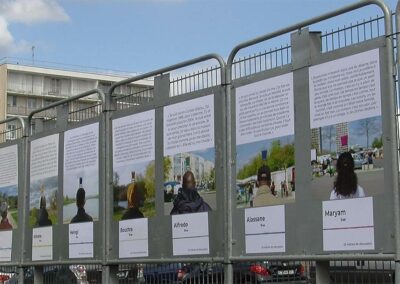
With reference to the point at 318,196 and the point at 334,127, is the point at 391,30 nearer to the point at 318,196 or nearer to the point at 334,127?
the point at 334,127

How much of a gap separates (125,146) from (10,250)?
3.45m

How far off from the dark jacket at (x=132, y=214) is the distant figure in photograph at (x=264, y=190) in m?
1.91

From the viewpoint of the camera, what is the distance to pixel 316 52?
7.00 meters

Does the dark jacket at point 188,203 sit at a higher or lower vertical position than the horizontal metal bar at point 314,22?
lower

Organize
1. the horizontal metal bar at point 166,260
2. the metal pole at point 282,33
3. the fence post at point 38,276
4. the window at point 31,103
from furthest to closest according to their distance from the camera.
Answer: the window at point 31,103 < the fence post at point 38,276 < the horizontal metal bar at point 166,260 < the metal pole at point 282,33

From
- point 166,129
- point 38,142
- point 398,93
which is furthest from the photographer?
point 38,142

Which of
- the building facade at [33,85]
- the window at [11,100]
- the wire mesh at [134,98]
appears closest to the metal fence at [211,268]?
the wire mesh at [134,98]

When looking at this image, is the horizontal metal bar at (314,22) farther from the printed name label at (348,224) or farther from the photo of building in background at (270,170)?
the printed name label at (348,224)

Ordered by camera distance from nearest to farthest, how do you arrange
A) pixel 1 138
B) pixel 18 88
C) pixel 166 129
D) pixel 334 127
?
pixel 334 127 → pixel 166 129 → pixel 1 138 → pixel 18 88

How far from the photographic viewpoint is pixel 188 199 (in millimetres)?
8219

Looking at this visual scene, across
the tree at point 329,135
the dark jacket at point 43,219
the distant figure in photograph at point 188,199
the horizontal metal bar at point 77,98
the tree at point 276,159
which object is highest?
the horizontal metal bar at point 77,98

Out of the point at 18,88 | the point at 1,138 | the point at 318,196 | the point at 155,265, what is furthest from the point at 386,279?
the point at 18,88

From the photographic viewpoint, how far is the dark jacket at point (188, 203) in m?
8.09

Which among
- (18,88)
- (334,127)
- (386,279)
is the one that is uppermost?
(18,88)
